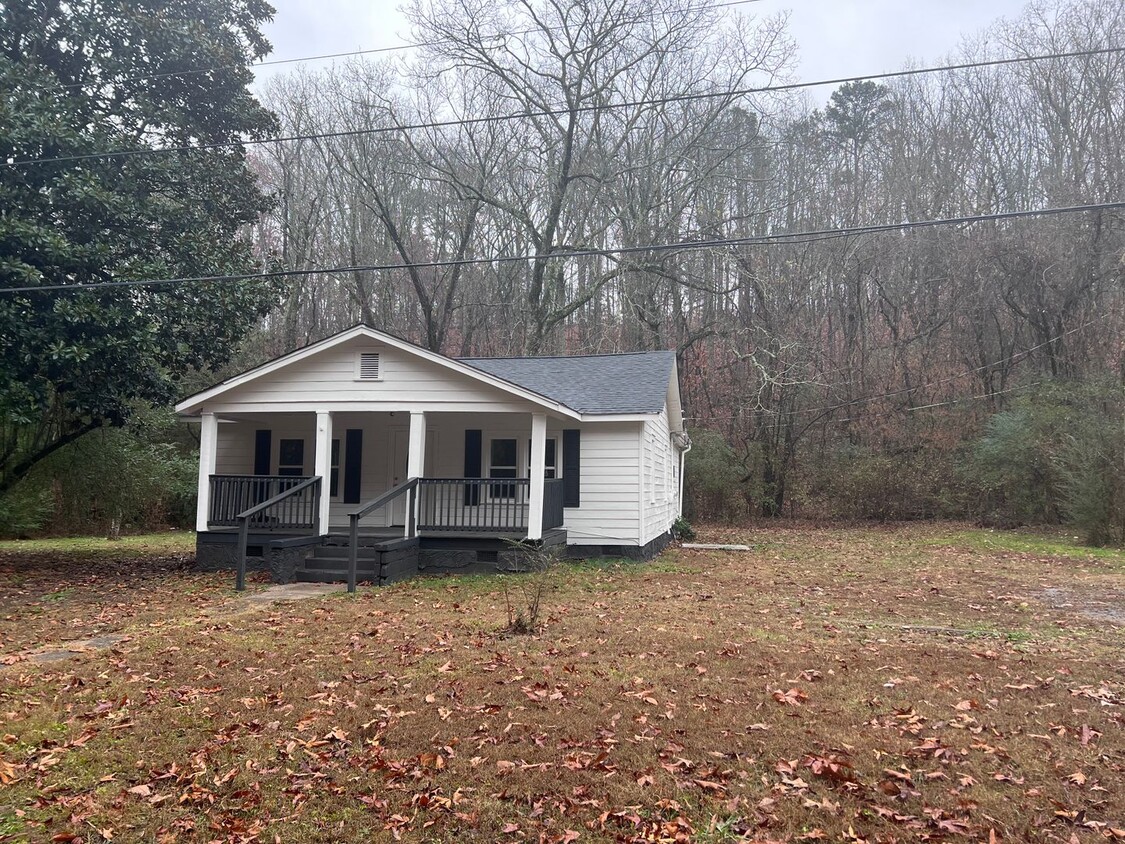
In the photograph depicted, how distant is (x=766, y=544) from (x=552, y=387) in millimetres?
7005

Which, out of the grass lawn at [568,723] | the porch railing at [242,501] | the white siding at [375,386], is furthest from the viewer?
the porch railing at [242,501]

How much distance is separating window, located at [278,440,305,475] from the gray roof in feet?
12.3

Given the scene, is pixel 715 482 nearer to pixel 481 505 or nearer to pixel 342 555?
pixel 481 505

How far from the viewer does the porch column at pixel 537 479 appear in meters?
12.8

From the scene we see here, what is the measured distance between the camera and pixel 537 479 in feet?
42.5

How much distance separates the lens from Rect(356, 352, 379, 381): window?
13242 mm

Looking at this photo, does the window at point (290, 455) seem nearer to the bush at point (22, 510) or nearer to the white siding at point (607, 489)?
the white siding at point (607, 489)

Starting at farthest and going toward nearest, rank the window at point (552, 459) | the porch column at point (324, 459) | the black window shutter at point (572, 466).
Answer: the window at point (552, 459)
the black window shutter at point (572, 466)
the porch column at point (324, 459)

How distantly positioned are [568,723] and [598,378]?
1188 centimetres

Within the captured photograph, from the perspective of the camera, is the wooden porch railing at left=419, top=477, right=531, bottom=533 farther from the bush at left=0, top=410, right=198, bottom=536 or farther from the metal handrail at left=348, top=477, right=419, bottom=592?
the bush at left=0, top=410, right=198, bottom=536

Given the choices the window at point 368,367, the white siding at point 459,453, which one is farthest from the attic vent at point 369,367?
the white siding at point 459,453

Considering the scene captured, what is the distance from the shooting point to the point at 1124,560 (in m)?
14.9

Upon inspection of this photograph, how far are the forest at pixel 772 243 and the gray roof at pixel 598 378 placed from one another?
627cm

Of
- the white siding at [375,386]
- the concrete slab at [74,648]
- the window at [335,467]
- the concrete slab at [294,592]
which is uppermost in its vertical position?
the white siding at [375,386]
